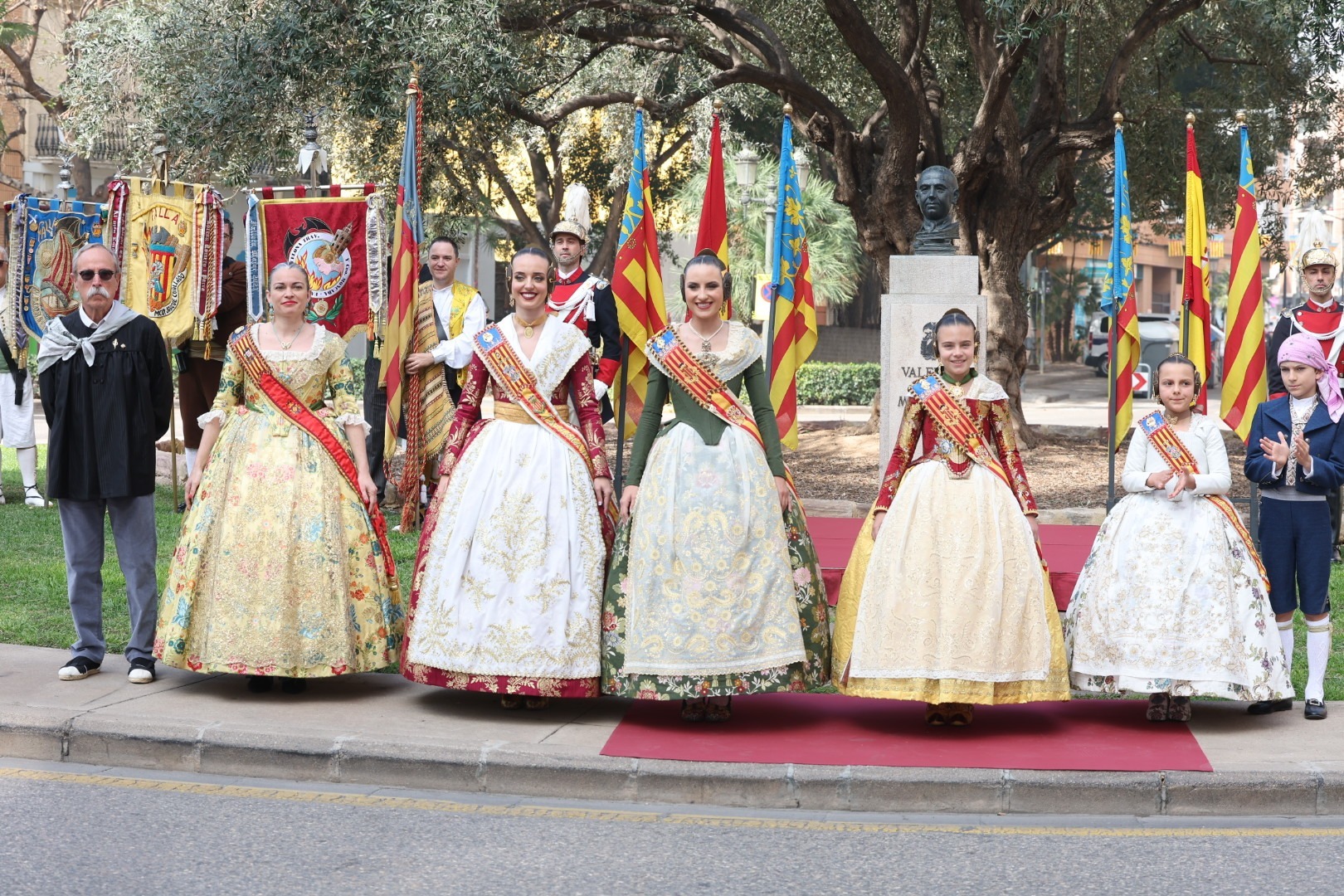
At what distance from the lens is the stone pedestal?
10398 millimetres

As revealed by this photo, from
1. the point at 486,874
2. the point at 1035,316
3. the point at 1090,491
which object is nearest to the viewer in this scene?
the point at 486,874

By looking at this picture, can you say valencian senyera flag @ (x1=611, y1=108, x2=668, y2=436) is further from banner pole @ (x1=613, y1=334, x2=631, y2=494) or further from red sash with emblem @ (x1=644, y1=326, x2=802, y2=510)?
red sash with emblem @ (x1=644, y1=326, x2=802, y2=510)

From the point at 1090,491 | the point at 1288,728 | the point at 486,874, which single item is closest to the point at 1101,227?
the point at 1090,491

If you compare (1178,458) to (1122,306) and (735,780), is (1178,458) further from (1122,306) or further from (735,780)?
(1122,306)

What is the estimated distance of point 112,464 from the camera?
6645 mm

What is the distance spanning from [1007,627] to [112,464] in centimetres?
387

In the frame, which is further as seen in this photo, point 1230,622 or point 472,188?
point 472,188

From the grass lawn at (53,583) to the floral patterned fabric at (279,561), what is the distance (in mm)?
176

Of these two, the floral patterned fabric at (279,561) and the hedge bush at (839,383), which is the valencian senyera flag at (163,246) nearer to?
the floral patterned fabric at (279,561)

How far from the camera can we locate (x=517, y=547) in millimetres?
5980

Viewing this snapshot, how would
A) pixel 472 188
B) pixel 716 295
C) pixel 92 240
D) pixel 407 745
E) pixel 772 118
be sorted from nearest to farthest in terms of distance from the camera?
pixel 407 745 < pixel 716 295 < pixel 92 240 < pixel 472 188 < pixel 772 118

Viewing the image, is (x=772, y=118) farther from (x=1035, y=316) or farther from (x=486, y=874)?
(x=486, y=874)

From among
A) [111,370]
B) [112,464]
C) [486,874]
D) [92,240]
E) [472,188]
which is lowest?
[486,874]

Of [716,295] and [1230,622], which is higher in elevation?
[716,295]
